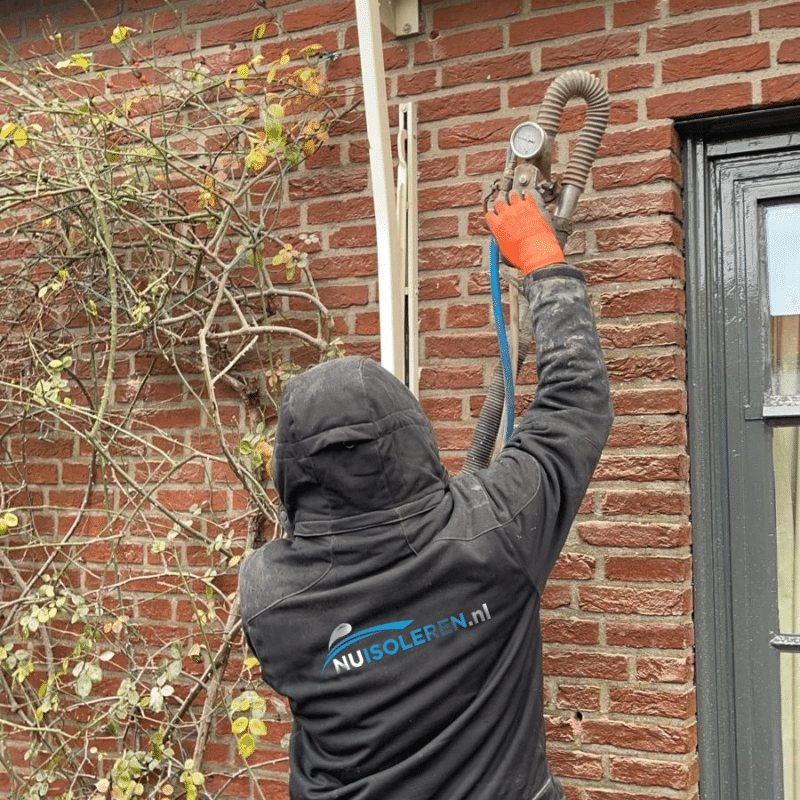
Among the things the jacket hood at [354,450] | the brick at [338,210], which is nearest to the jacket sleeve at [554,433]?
the jacket hood at [354,450]

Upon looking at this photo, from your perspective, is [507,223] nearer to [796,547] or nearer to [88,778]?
[796,547]

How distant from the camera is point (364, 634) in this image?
5.98 ft

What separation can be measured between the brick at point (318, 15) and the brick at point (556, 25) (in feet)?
1.78

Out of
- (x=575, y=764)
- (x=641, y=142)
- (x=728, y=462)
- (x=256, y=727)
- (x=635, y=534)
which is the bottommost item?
(x=575, y=764)

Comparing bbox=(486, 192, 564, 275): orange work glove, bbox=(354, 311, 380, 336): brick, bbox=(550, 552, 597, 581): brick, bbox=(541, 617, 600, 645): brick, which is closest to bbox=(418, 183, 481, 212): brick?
bbox=(354, 311, 380, 336): brick

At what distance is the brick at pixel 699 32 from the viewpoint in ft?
8.32

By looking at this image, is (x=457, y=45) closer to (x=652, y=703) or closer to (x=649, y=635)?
(x=649, y=635)

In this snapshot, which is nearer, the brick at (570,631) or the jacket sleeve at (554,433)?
the jacket sleeve at (554,433)

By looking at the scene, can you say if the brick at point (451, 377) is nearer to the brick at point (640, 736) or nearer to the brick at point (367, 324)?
the brick at point (367, 324)

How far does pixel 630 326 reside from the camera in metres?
2.60

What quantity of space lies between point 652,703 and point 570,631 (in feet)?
0.88

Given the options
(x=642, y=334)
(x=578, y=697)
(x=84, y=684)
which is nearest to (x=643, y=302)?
(x=642, y=334)

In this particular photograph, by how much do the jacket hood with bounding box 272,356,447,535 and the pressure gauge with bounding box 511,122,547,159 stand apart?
69cm

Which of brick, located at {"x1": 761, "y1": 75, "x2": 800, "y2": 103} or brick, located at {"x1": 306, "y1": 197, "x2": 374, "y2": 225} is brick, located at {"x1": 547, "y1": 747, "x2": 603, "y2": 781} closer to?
brick, located at {"x1": 306, "y1": 197, "x2": 374, "y2": 225}
